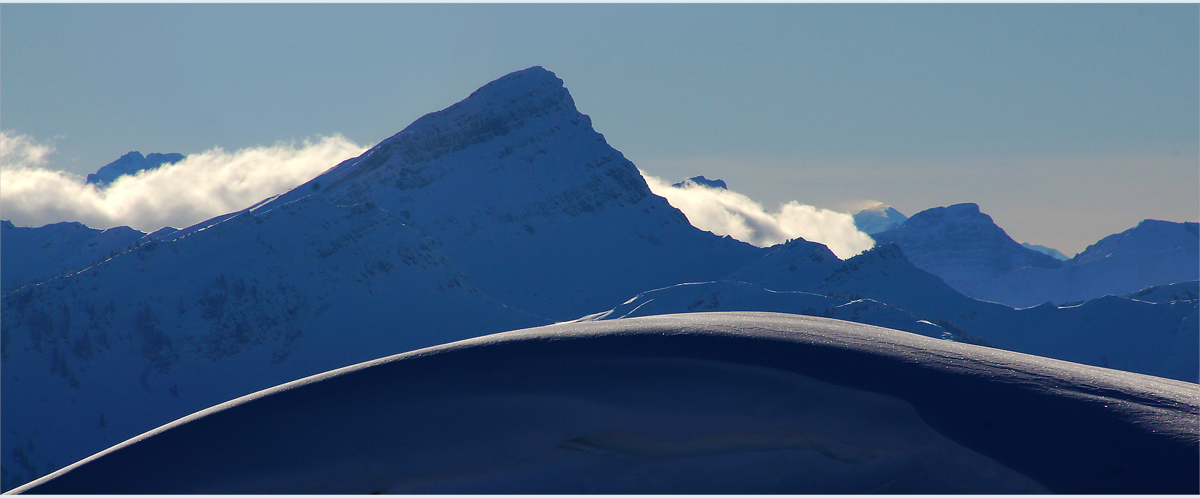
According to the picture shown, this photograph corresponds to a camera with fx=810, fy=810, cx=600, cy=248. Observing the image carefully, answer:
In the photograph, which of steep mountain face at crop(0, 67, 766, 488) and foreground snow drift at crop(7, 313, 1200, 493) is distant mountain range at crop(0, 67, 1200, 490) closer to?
steep mountain face at crop(0, 67, 766, 488)

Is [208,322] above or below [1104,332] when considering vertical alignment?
above

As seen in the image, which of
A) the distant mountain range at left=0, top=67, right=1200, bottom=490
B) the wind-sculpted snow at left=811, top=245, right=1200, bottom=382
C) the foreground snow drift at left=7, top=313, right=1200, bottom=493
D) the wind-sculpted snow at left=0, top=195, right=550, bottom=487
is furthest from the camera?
the wind-sculpted snow at left=811, top=245, right=1200, bottom=382

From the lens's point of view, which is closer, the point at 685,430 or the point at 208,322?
the point at 685,430

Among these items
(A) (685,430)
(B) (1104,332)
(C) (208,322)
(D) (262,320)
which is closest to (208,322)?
(C) (208,322)

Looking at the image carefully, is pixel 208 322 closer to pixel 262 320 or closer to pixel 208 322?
pixel 208 322

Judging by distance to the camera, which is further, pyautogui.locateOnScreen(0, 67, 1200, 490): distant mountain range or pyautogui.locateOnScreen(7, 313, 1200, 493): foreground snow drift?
pyautogui.locateOnScreen(0, 67, 1200, 490): distant mountain range

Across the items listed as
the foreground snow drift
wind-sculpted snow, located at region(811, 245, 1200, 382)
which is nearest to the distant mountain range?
wind-sculpted snow, located at region(811, 245, 1200, 382)

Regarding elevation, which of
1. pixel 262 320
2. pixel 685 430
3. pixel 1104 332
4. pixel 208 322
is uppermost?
pixel 262 320

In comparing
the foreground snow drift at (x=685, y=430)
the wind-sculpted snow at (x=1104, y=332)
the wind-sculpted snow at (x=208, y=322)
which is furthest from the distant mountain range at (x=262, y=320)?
the foreground snow drift at (x=685, y=430)

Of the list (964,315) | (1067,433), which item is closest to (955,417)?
(1067,433)
